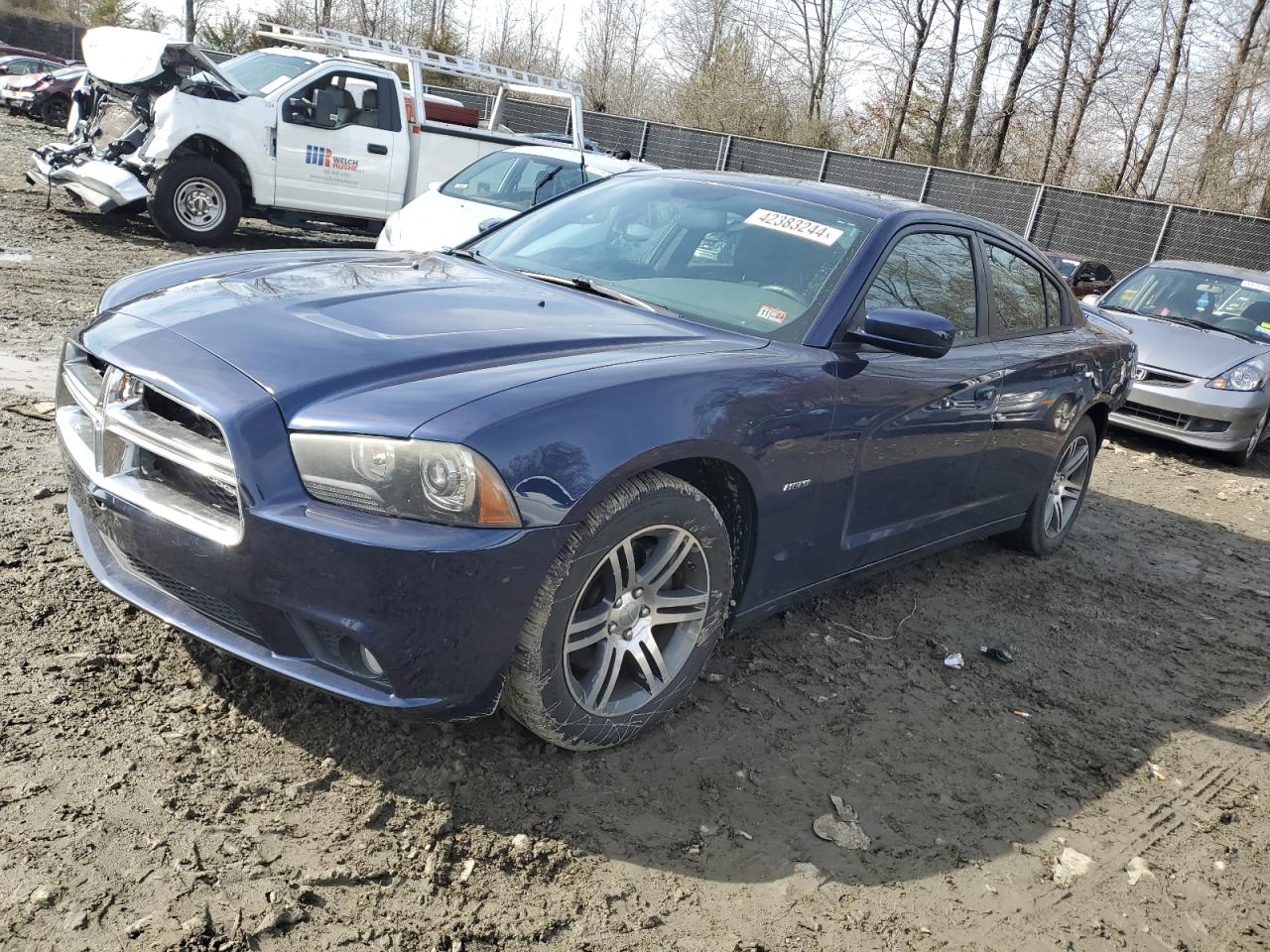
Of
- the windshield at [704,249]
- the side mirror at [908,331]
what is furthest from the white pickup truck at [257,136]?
the side mirror at [908,331]

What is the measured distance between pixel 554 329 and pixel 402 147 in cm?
924

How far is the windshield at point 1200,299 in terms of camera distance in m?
9.39

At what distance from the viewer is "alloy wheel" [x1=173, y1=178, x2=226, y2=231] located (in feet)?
34.3

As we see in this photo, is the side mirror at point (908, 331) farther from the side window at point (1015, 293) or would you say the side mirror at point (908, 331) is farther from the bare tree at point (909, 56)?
the bare tree at point (909, 56)

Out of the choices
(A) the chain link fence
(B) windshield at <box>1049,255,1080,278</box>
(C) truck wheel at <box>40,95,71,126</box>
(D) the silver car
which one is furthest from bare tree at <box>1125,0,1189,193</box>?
(C) truck wheel at <box>40,95,71,126</box>

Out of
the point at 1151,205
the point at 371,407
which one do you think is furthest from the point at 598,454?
the point at 1151,205

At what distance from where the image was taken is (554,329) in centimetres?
308

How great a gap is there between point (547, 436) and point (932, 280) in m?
2.16

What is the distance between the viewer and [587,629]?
2789 millimetres

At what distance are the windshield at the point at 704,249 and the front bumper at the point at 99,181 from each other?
283 inches

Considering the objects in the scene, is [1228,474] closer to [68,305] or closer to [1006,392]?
[1006,392]

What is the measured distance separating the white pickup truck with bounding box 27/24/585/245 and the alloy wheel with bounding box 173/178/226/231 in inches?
0.5

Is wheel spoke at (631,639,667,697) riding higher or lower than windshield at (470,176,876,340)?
lower

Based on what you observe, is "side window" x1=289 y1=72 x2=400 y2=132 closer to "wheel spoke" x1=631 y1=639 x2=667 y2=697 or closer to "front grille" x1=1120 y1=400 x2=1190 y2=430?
"front grille" x1=1120 y1=400 x2=1190 y2=430
